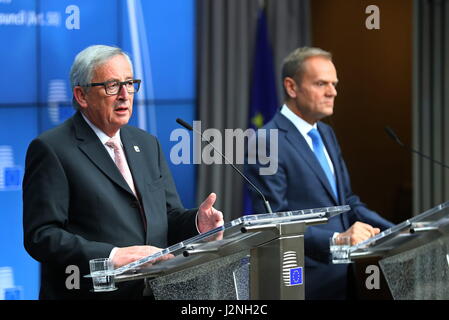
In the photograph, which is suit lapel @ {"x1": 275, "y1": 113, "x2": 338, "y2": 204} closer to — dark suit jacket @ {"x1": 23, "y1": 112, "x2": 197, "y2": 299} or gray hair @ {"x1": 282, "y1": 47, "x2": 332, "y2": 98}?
gray hair @ {"x1": 282, "y1": 47, "x2": 332, "y2": 98}

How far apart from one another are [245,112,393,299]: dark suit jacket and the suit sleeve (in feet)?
3.87

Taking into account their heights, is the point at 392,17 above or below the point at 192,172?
above

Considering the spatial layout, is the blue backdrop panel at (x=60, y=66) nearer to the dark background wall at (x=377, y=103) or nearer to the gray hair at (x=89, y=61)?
the dark background wall at (x=377, y=103)

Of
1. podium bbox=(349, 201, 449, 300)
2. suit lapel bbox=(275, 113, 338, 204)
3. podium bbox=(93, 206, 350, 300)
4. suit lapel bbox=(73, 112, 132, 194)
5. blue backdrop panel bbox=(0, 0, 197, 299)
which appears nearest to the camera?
podium bbox=(93, 206, 350, 300)

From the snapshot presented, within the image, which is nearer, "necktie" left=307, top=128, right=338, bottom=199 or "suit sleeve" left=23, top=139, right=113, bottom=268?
"suit sleeve" left=23, top=139, right=113, bottom=268

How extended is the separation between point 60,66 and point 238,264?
289 centimetres

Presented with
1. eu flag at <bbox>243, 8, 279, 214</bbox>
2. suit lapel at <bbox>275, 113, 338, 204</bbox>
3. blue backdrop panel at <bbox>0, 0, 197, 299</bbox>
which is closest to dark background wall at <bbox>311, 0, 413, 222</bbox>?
eu flag at <bbox>243, 8, 279, 214</bbox>

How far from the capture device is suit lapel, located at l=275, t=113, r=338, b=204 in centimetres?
402

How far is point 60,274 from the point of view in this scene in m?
2.99

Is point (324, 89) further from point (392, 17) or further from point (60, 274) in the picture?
point (392, 17)

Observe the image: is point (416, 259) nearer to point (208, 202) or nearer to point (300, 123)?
point (208, 202)

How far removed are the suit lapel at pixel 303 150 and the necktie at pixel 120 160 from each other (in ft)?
3.62

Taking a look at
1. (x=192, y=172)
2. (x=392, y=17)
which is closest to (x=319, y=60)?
(x=192, y=172)

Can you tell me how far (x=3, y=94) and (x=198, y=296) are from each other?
2.86 m
